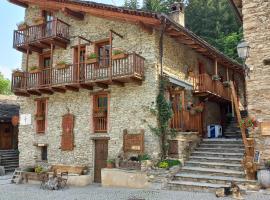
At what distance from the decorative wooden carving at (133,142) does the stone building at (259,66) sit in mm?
4495

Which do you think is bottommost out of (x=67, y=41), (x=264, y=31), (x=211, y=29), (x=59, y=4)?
(x=264, y=31)

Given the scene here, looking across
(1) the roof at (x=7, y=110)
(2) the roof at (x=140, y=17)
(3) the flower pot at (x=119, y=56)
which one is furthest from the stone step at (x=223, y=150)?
(1) the roof at (x=7, y=110)

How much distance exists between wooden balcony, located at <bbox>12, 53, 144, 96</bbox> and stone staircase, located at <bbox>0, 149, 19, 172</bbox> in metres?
5.35

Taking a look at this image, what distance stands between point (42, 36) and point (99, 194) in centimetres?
941

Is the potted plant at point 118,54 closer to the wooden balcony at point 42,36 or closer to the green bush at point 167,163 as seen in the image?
the wooden balcony at point 42,36

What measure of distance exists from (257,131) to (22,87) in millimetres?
11728

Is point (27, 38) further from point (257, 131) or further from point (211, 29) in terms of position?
point (211, 29)

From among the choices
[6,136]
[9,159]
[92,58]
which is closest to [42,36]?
[92,58]

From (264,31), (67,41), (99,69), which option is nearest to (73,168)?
(99,69)

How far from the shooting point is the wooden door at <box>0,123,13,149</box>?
71.3 feet

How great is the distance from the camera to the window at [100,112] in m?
14.8

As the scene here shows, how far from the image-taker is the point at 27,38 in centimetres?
1700

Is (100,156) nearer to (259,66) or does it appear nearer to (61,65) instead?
(61,65)

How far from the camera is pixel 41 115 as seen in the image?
17000mm
